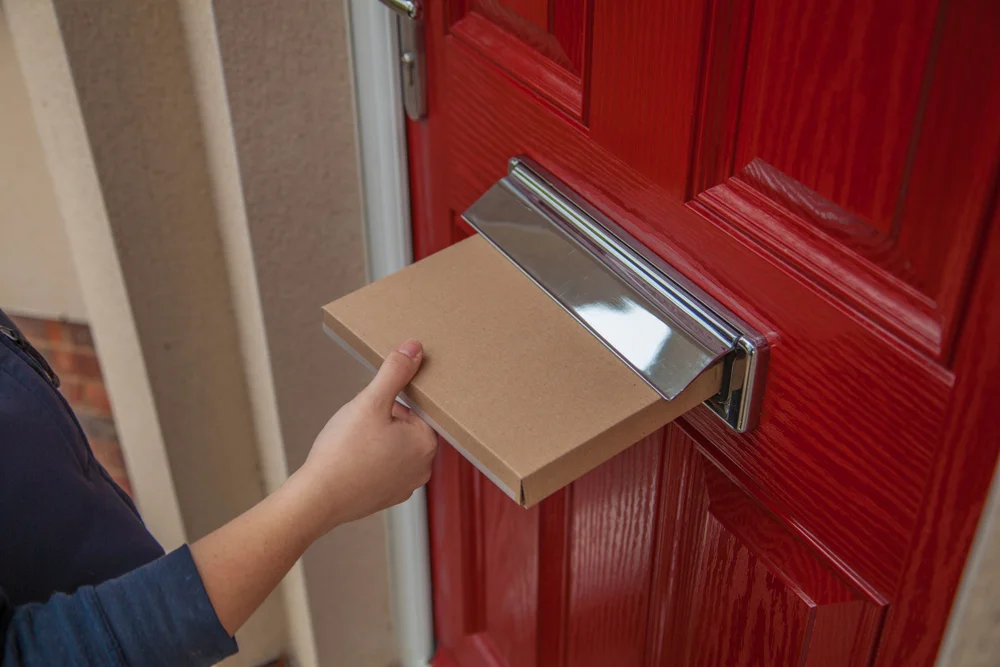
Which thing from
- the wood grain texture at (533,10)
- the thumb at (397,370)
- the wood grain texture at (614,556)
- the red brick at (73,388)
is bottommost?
the red brick at (73,388)

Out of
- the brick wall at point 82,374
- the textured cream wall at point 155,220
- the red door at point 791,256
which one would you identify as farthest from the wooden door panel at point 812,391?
the brick wall at point 82,374

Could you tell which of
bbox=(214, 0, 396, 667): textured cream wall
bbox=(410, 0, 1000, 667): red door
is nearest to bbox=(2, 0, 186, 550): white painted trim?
bbox=(214, 0, 396, 667): textured cream wall

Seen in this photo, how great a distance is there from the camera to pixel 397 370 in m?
0.75

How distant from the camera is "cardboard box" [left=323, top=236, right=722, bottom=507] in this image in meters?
0.69

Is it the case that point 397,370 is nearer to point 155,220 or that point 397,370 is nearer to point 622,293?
point 622,293

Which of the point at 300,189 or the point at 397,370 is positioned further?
the point at 300,189

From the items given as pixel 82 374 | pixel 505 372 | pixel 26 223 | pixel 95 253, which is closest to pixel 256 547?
pixel 505 372

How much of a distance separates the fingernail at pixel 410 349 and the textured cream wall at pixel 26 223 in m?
0.90

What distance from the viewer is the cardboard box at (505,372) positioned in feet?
2.28

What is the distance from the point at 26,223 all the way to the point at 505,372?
3.50 ft

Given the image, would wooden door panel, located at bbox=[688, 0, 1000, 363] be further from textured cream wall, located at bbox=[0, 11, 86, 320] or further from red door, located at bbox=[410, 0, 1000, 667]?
textured cream wall, located at bbox=[0, 11, 86, 320]

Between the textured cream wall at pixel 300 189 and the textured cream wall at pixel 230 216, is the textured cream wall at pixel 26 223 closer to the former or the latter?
the textured cream wall at pixel 230 216

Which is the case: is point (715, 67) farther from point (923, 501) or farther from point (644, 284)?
point (923, 501)

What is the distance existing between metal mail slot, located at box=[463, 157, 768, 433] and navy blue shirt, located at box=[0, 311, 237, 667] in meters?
0.37
